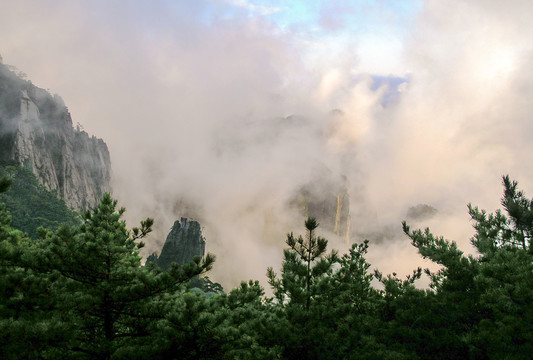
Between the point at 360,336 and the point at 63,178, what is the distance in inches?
4783

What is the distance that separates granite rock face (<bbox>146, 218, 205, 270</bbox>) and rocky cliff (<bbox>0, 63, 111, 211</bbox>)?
32947 mm

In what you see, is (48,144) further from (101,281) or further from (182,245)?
(101,281)

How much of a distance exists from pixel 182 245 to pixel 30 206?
45189 millimetres

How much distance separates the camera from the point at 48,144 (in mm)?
105562

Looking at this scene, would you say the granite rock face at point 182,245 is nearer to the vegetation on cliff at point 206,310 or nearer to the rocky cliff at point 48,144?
the rocky cliff at point 48,144

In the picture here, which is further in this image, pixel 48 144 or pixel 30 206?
pixel 48 144

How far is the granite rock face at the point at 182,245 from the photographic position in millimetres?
101375

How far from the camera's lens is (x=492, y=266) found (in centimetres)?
753

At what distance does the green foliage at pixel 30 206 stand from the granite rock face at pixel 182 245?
33.5m

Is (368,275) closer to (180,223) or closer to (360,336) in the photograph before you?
(360,336)

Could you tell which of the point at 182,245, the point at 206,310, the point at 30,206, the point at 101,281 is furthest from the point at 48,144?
the point at 206,310

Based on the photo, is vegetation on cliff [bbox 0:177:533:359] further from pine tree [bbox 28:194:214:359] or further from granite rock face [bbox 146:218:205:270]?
granite rock face [bbox 146:218:205:270]

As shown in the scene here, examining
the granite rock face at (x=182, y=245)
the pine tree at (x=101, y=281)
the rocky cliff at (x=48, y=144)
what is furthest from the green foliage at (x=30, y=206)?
the pine tree at (x=101, y=281)

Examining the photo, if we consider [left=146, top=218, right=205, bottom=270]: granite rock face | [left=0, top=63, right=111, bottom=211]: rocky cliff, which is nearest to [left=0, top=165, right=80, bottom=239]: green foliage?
[left=0, top=63, right=111, bottom=211]: rocky cliff
